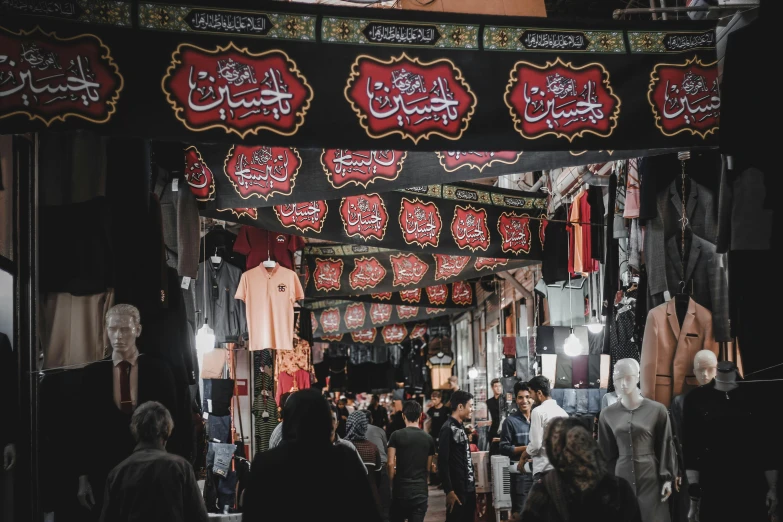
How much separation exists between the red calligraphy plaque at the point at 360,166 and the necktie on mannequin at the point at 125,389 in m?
3.11

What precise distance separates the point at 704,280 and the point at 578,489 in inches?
148

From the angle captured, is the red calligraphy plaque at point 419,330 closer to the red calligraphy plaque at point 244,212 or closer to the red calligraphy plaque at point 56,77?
the red calligraphy plaque at point 244,212

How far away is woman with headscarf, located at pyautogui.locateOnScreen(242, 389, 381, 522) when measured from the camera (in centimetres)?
381

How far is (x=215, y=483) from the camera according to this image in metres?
9.94

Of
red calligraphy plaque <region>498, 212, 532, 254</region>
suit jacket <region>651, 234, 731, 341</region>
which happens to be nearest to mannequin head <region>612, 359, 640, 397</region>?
suit jacket <region>651, 234, 731, 341</region>

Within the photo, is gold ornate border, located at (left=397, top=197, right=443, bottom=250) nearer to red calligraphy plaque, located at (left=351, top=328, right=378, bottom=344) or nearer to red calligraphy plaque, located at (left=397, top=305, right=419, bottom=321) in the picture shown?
red calligraphy plaque, located at (left=397, top=305, right=419, bottom=321)

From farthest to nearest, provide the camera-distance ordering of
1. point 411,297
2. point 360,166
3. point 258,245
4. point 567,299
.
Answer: point 411,297
point 567,299
point 258,245
point 360,166

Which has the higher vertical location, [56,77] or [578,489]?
[56,77]

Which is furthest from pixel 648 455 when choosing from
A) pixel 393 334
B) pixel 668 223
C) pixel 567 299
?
pixel 393 334

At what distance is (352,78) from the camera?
20.4ft

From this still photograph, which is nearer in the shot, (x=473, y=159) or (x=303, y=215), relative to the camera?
(x=473, y=159)

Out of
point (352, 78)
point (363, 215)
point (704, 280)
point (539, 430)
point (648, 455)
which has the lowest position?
point (539, 430)

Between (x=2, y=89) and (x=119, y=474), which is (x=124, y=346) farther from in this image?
(x=2, y=89)

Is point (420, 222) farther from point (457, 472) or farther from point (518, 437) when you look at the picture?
point (457, 472)
